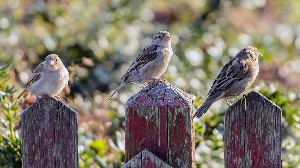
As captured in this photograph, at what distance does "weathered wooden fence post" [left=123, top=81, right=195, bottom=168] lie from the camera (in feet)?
10.0

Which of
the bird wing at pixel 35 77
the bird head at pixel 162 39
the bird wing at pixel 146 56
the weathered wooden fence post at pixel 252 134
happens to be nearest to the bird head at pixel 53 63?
the bird wing at pixel 35 77

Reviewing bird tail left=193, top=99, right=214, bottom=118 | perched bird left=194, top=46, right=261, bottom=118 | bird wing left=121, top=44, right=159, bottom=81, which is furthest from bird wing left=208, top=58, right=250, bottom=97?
bird wing left=121, top=44, right=159, bottom=81

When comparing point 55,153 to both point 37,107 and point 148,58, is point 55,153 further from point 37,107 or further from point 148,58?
point 148,58

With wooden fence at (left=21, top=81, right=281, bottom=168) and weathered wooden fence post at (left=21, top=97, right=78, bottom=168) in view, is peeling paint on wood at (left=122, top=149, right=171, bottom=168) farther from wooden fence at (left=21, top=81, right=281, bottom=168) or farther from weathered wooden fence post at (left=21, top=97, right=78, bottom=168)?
weathered wooden fence post at (left=21, top=97, right=78, bottom=168)

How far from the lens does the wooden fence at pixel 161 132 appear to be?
3.06 metres

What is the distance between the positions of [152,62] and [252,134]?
2741mm

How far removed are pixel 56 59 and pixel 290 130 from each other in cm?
148

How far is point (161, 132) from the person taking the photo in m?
3.06

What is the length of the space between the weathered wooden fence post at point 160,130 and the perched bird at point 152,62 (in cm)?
264

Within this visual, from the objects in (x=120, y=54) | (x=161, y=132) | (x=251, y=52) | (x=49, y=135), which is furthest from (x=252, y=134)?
(x=120, y=54)

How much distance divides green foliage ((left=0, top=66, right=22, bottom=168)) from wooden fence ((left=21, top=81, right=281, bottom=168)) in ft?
3.57

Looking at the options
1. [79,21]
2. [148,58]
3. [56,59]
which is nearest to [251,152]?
[56,59]

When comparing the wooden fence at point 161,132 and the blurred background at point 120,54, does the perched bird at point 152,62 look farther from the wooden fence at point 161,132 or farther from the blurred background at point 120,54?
the wooden fence at point 161,132

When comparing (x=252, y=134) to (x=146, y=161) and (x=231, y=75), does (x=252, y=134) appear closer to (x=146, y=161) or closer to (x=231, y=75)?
(x=146, y=161)
